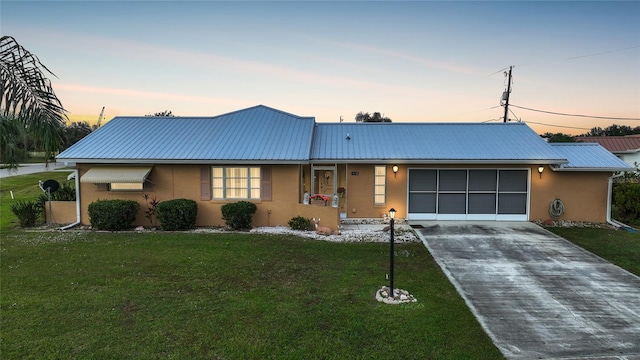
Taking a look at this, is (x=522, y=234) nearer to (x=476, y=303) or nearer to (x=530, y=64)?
(x=476, y=303)

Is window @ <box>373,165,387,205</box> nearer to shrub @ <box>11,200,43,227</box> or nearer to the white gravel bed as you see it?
the white gravel bed

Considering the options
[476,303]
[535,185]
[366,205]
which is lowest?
[476,303]

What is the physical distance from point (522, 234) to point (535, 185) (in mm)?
2803

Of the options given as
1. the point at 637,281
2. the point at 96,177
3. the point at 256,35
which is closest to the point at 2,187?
the point at 96,177

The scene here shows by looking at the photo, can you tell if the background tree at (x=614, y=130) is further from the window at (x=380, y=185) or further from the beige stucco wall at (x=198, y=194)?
the beige stucco wall at (x=198, y=194)

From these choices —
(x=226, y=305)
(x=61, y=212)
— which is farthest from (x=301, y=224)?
(x=61, y=212)

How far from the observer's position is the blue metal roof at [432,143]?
12680mm

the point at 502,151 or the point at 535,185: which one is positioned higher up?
the point at 502,151

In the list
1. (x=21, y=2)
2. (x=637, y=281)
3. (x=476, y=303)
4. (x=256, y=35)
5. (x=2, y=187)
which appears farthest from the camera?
(x=2, y=187)

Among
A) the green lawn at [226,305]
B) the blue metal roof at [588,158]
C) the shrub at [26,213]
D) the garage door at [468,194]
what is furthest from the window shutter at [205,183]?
the blue metal roof at [588,158]

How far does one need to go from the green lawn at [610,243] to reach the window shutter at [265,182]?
32.8ft

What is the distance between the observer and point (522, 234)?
1129 cm

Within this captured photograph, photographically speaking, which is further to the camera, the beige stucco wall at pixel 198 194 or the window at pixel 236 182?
the window at pixel 236 182

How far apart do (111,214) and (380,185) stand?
9657mm
